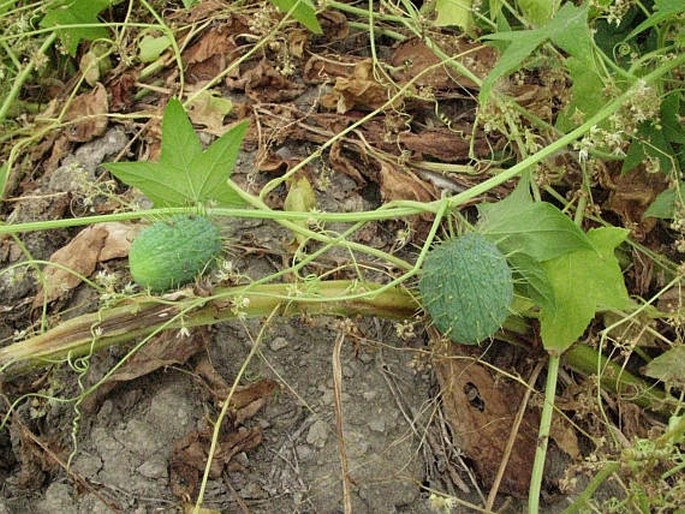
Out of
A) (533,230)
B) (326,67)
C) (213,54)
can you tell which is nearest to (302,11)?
(326,67)

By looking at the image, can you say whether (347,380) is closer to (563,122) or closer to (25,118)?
(563,122)

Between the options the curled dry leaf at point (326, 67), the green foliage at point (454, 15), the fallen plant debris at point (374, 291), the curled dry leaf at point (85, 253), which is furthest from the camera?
the curled dry leaf at point (326, 67)

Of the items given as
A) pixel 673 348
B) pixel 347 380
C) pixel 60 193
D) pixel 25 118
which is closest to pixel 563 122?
pixel 673 348

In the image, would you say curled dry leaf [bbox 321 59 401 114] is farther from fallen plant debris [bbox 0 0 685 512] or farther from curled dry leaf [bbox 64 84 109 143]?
curled dry leaf [bbox 64 84 109 143]

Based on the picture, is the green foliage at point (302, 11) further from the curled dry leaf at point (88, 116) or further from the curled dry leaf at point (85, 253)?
the curled dry leaf at point (85, 253)

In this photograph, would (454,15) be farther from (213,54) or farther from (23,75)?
(23,75)

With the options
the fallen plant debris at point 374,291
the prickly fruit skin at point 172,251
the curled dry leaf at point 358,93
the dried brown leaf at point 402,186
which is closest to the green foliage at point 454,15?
the fallen plant debris at point 374,291

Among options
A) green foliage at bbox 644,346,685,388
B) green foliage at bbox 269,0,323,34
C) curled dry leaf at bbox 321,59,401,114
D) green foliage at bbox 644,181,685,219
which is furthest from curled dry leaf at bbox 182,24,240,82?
green foliage at bbox 644,346,685,388
